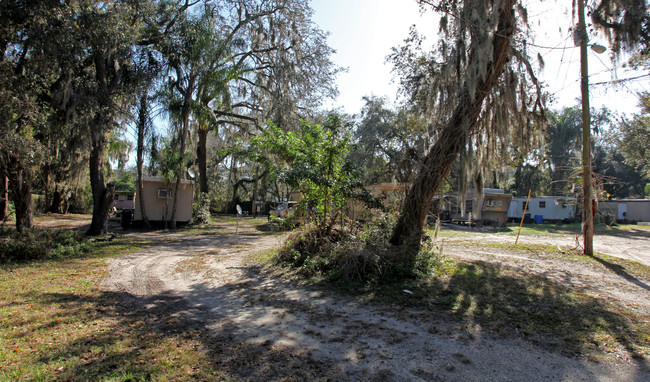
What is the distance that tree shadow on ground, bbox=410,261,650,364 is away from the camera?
11.9 feet

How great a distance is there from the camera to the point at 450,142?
7145mm

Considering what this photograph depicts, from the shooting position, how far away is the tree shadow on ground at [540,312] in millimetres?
3635

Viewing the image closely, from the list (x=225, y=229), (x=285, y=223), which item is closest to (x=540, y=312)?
(x=285, y=223)

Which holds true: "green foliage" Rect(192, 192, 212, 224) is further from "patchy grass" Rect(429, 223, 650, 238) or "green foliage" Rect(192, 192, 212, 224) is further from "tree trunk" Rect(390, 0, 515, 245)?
"tree trunk" Rect(390, 0, 515, 245)

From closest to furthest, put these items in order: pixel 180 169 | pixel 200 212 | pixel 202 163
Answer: pixel 180 169 < pixel 200 212 < pixel 202 163

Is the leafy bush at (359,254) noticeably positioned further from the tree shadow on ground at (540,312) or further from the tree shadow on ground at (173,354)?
the tree shadow on ground at (173,354)

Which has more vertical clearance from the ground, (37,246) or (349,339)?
(37,246)

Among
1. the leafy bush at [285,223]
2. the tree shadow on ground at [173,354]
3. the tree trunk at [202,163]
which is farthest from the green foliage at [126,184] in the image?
the tree shadow on ground at [173,354]

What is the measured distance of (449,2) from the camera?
8055 millimetres

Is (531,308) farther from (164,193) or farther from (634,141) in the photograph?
(634,141)

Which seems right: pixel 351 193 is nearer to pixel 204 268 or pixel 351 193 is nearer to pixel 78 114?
pixel 204 268

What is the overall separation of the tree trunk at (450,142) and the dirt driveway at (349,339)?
8.43ft

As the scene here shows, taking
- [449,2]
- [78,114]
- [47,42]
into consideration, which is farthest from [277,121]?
[449,2]

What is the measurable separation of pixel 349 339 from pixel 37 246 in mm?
8011
